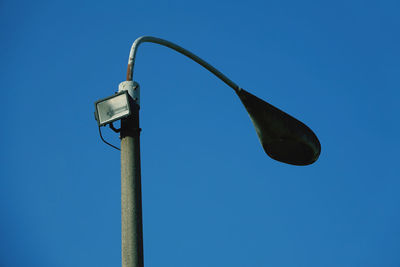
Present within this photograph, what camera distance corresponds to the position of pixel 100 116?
4516mm

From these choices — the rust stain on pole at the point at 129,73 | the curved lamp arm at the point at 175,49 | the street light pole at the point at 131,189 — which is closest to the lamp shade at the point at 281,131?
the curved lamp arm at the point at 175,49

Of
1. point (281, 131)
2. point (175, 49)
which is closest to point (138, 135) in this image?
point (175, 49)

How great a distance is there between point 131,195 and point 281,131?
2.02 metres

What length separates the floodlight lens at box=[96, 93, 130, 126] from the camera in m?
4.41

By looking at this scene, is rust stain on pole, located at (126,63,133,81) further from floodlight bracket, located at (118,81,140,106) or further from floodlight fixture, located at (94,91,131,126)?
floodlight fixture, located at (94,91,131,126)

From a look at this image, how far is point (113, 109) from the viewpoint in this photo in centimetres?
447

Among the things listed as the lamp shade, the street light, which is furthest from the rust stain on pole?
the lamp shade

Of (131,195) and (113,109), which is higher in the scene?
(113,109)

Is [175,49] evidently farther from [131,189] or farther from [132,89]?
[131,189]

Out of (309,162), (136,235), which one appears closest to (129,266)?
(136,235)

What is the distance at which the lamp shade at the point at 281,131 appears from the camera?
5.52 m

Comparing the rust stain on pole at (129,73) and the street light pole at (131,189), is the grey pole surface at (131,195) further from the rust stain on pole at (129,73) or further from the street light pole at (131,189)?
the rust stain on pole at (129,73)

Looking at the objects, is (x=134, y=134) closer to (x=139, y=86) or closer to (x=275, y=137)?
(x=139, y=86)

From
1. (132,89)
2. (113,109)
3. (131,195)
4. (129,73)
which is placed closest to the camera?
(131,195)
